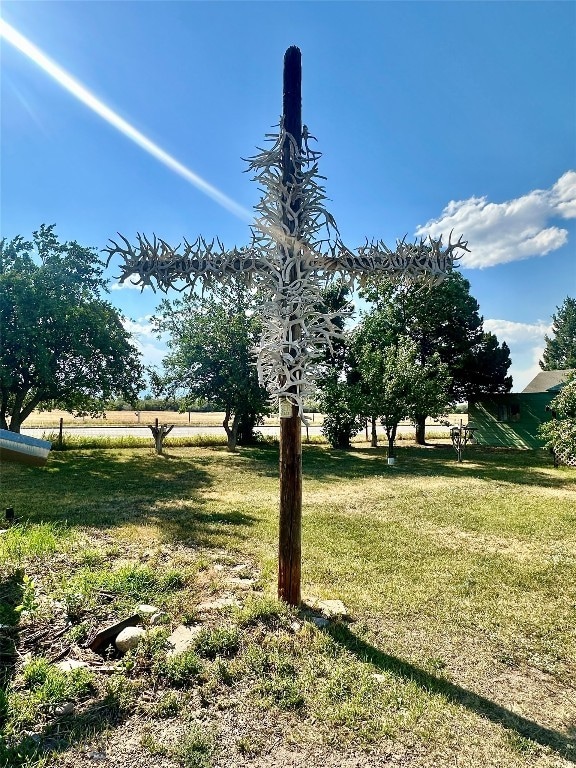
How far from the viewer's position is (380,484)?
9258 mm

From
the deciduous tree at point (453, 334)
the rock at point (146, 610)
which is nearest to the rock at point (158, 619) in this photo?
the rock at point (146, 610)

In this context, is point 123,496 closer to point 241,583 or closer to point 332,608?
point 241,583

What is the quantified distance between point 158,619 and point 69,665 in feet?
2.08

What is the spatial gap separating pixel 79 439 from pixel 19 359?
161 inches

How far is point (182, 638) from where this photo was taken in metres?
2.77

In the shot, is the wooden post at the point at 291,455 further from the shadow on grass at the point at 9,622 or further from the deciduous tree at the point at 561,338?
the deciduous tree at the point at 561,338

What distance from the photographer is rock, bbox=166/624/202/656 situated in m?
2.64

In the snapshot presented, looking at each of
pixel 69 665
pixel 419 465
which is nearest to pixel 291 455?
pixel 69 665

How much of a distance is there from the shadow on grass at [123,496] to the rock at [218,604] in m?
1.46

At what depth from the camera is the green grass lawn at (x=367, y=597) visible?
211 centimetres

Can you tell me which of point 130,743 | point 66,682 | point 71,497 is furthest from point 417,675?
point 71,497

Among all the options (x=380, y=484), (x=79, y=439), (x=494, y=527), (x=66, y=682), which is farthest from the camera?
(x=79, y=439)

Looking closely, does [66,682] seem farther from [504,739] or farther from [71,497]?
[71,497]

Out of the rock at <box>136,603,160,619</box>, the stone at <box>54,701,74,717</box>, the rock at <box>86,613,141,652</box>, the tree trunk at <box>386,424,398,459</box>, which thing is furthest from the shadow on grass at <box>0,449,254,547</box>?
the tree trunk at <box>386,424,398,459</box>
